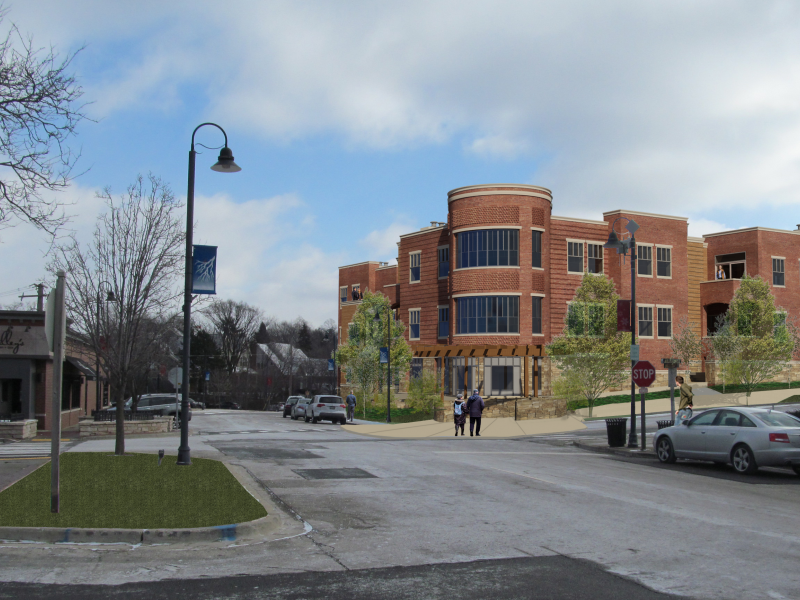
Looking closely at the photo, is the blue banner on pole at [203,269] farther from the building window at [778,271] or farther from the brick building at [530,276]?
the building window at [778,271]

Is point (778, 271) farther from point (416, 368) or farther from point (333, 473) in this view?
point (333, 473)

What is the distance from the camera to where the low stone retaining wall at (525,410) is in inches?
1496

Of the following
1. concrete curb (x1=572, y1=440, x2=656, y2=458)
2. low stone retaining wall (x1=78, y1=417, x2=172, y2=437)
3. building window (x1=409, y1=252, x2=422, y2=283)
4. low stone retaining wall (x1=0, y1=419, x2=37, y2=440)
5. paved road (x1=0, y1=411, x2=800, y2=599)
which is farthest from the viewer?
building window (x1=409, y1=252, x2=422, y2=283)

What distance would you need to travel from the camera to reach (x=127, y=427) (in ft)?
97.6

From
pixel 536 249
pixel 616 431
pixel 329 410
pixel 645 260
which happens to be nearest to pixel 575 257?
pixel 536 249

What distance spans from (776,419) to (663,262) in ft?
109

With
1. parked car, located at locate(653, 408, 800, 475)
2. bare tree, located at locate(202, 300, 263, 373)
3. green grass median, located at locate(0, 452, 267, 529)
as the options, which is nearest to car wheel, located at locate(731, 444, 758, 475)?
parked car, located at locate(653, 408, 800, 475)

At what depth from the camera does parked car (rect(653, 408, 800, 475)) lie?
16.0 metres

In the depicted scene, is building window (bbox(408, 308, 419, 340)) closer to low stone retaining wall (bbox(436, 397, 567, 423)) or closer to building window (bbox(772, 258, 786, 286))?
low stone retaining wall (bbox(436, 397, 567, 423))

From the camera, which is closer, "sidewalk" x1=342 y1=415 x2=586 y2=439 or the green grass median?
the green grass median

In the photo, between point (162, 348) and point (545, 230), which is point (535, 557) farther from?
point (545, 230)

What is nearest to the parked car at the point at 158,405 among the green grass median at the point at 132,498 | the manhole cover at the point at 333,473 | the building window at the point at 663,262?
the green grass median at the point at 132,498

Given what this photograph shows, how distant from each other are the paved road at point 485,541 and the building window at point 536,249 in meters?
28.0

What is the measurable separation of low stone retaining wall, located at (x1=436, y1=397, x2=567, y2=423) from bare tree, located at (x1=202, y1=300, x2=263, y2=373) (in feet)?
206
